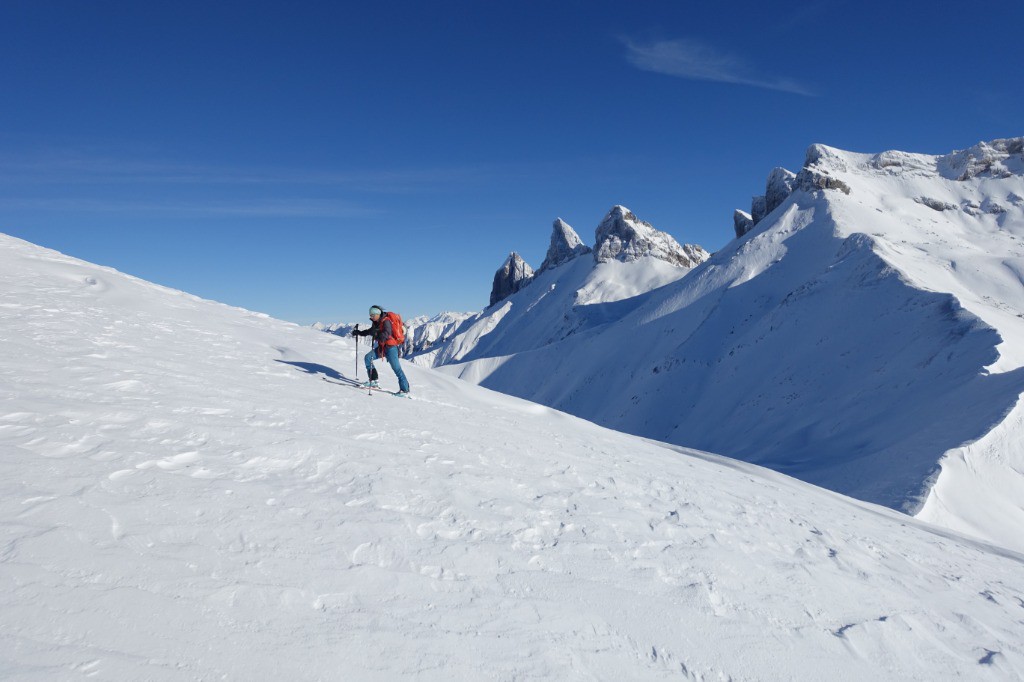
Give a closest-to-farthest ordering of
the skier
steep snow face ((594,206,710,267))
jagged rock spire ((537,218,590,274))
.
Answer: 1. the skier
2. steep snow face ((594,206,710,267))
3. jagged rock spire ((537,218,590,274))

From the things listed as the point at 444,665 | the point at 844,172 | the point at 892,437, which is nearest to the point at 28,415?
the point at 444,665

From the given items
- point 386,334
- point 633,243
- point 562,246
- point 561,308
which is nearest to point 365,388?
point 386,334

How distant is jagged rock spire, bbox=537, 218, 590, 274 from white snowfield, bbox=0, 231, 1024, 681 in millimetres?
132034

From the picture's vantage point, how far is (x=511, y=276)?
158m

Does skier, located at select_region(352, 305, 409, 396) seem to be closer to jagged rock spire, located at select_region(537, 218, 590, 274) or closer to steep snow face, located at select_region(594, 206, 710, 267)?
steep snow face, located at select_region(594, 206, 710, 267)

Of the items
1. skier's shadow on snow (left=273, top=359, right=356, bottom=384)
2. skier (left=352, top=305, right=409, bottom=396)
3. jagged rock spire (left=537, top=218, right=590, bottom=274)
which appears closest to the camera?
skier (left=352, top=305, right=409, bottom=396)

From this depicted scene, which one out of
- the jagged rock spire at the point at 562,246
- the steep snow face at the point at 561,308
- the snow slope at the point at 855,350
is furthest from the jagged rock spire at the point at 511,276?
the snow slope at the point at 855,350

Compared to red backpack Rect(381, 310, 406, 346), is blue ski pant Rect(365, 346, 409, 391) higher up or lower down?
lower down

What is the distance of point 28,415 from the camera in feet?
20.6

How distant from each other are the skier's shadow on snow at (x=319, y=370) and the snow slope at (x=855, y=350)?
1582 centimetres

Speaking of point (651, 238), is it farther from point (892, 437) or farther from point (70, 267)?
point (70, 267)

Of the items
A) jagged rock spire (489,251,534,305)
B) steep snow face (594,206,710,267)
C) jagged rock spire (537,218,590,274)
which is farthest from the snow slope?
jagged rock spire (489,251,534,305)

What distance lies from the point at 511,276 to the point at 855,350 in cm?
13115

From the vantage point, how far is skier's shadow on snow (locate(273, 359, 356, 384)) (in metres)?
12.3
